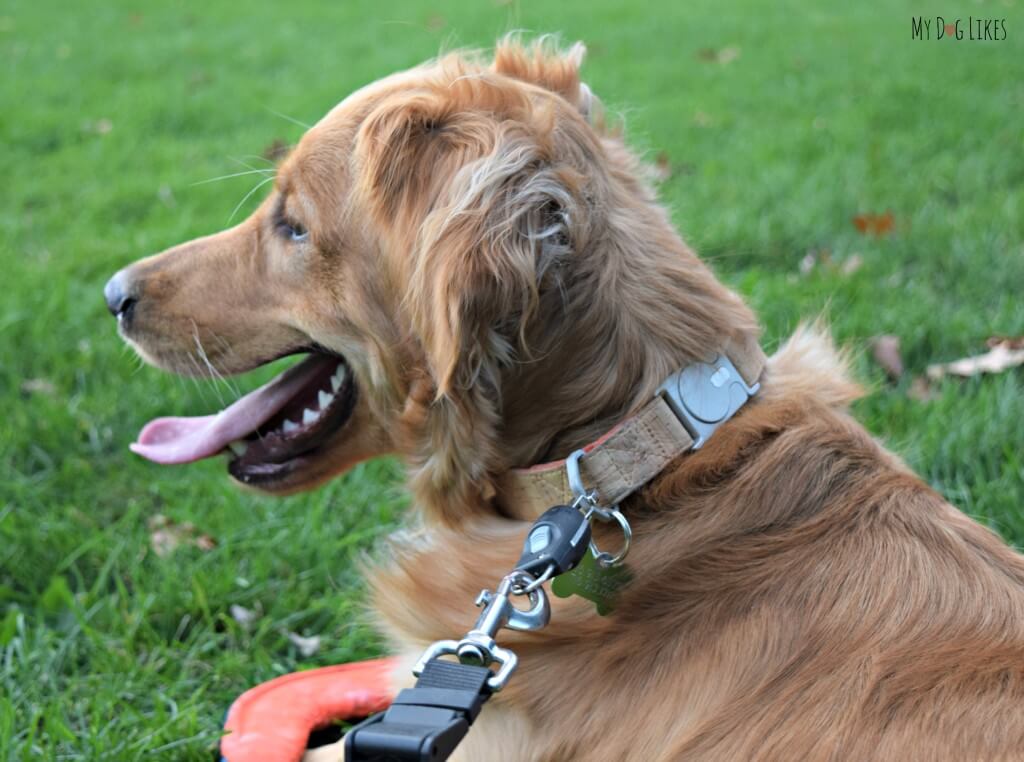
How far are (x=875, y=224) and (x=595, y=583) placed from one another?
3.62 m

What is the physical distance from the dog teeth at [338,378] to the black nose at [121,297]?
1.84ft

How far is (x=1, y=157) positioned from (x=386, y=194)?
18.8 ft

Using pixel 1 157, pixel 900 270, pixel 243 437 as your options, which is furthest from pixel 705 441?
pixel 1 157

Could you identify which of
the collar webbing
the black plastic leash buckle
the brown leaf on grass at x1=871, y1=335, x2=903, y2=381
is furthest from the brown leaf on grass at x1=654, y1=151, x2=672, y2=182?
the black plastic leash buckle

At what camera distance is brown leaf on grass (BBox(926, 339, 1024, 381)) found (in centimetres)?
356

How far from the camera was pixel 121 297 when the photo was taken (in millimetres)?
2605

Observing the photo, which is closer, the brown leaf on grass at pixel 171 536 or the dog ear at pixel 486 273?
the dog ear at pixel 486 273

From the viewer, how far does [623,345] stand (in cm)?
201

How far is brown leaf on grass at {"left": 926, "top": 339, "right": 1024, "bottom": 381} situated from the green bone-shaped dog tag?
2204 mm

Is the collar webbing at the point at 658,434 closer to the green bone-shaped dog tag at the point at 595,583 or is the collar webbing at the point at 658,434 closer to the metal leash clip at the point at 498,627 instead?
the green bone-shaped dog tag at the point at 595,583

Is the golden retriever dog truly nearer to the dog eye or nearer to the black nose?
the dog eye

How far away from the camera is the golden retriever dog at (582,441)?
173 centimetres

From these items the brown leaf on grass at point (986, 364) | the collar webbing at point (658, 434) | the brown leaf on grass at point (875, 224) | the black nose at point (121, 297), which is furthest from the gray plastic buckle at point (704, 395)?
the brown leaf on grass at point (875, 224)
